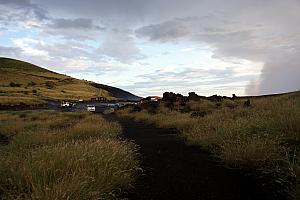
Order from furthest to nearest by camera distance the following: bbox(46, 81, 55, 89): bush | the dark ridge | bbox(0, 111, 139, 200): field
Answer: the dark ridge, bbox(46, 81, 55, 89): bush, bbox(0, 111, 139, 200): field

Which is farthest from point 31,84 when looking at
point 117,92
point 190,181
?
point 190,181

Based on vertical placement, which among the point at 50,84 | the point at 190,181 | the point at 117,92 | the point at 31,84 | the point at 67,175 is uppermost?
the point at 117,92

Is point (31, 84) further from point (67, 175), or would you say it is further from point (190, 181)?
point (67, 175)

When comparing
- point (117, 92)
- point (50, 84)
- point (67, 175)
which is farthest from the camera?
point (117, 92)

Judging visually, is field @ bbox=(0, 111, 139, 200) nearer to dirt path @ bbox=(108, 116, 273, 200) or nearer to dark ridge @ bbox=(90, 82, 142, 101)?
dirt path @ bbox=(108, 116, 273, 200)

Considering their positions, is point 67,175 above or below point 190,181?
above

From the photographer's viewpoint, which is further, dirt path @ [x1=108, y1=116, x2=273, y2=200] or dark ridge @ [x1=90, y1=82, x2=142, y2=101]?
dark ridge @ [x1=90, y1=82, x2=142, y2=101]

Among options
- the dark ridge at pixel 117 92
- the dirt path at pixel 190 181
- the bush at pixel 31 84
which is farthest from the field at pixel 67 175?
the dark ridge at pixel 117 92

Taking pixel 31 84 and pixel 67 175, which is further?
pixel 31 84

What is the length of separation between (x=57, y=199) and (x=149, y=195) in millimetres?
2176

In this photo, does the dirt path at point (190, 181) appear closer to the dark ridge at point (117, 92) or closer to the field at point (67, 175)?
the field at point (67, 175)

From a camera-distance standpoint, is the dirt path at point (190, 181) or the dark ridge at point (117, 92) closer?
the dirt path at point (190, 181)

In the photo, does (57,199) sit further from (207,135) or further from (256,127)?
(207,135)

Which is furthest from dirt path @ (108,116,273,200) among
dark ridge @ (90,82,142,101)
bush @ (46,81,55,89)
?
dark ridge @ (90,82,142,101)
